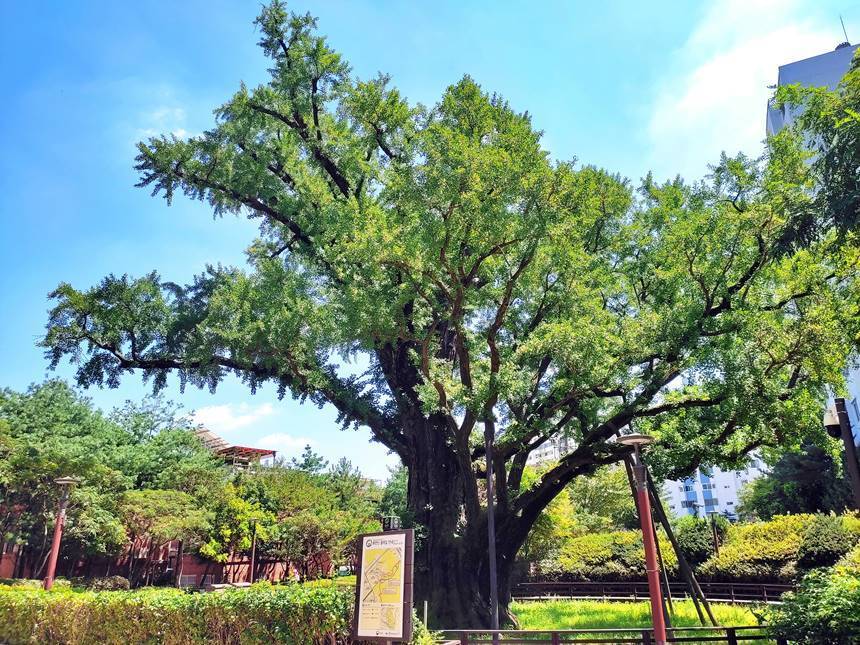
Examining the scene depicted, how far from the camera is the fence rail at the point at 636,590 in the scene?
1945 centimetres

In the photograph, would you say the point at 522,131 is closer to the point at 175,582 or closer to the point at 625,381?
the point at 625,381

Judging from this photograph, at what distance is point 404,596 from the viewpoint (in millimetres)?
7223

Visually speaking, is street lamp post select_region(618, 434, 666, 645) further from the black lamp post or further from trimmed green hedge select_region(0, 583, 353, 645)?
the black lamp post

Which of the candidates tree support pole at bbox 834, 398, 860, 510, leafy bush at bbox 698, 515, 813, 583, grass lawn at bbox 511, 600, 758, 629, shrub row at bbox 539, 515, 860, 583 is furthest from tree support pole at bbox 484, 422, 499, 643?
leafy bush at bbox 698, 515, 813, 583

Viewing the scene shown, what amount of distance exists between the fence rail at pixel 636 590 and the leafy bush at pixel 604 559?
0.67 meters

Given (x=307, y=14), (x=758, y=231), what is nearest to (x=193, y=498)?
(x=307, y=14)

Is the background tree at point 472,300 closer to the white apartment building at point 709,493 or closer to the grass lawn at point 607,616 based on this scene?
the grass lawn at point 607,616

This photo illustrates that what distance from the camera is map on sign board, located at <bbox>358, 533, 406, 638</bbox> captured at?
721cm

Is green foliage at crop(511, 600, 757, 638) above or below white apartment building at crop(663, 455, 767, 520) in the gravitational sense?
below

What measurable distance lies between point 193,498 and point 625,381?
22.7 metres

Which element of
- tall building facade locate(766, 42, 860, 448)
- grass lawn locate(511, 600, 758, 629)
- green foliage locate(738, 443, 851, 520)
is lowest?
grass lawn locate(511, 600, 758, 629)

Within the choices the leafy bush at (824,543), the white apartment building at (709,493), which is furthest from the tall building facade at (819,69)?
the white apartment building at (709,493)

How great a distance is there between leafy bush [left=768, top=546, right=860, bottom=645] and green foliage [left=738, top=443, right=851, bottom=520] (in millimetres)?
23172

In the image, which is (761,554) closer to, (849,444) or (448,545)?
(849,444)
